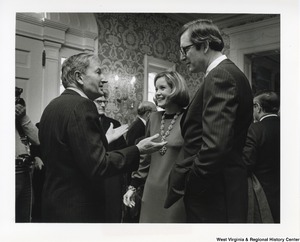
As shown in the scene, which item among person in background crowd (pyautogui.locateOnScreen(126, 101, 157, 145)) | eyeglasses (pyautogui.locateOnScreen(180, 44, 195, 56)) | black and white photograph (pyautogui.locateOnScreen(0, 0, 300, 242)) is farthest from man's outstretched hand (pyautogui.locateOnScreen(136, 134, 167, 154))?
eyeglasses (pyautogui.locateOnScreen(180, 44, 195, 56))

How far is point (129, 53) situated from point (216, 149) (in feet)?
1.83

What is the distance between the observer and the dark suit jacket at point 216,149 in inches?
26.0

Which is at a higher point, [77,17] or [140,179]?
[77,17]

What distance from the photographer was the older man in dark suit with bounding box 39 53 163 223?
27.2 inches

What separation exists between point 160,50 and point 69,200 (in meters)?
0.54

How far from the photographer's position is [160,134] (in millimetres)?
880

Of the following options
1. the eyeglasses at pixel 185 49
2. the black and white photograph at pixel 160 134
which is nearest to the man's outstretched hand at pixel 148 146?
the black and white photograph at pixel 160 134

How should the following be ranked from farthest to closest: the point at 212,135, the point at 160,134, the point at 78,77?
the point at 160,134 < the point at 78,77 < the point at 212,135

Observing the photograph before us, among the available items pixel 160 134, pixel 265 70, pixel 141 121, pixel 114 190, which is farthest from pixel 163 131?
pixel 265 70

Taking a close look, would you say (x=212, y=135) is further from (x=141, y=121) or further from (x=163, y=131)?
(x=141, y=121)
